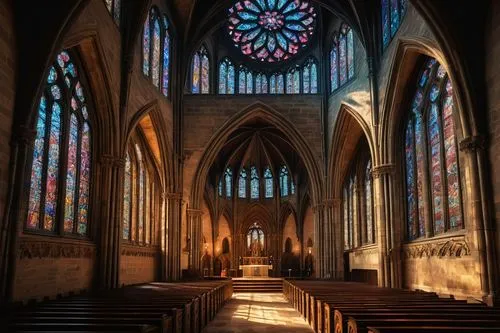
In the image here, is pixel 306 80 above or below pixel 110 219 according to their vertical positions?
above

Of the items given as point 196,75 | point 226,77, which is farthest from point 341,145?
point 196,75

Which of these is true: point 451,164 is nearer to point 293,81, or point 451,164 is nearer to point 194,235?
point 194,235

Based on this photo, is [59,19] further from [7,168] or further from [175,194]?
[175,194]

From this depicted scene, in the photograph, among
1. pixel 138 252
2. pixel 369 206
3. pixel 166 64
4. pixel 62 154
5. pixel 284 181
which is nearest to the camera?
pixel 62 154

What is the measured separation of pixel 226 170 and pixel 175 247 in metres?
14.8

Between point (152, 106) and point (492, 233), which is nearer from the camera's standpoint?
point (492, 233)

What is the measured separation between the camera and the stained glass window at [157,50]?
20906 mm

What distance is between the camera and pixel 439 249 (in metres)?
14.8

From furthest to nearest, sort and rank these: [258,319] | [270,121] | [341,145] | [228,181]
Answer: [228,181] → [270,121] → [341,145] → [258,319]

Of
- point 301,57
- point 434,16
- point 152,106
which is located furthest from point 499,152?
point 301,57

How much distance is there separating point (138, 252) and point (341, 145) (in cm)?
1096

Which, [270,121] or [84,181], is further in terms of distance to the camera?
[270,121]

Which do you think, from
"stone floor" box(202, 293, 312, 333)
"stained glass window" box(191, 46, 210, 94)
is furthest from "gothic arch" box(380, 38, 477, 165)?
"stained glass window" box(191, 46, 210, 94)

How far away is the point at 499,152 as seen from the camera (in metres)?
11.2
